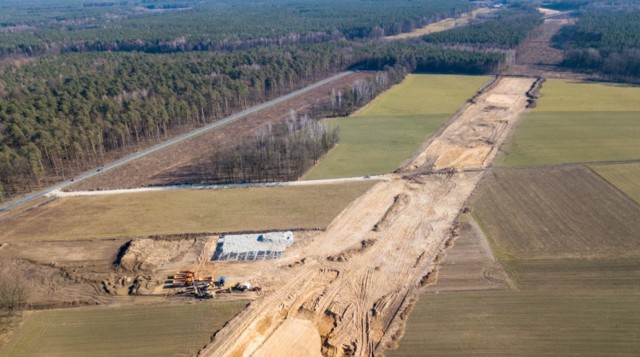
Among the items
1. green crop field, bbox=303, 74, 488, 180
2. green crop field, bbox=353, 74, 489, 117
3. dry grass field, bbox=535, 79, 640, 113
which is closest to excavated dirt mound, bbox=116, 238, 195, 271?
green crop field, bbox=303, 74, 488, 180

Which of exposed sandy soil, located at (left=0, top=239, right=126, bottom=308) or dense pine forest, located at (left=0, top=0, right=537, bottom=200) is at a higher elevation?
dense pine forest, located at (left=0, top=0, right=537, bottom=200)

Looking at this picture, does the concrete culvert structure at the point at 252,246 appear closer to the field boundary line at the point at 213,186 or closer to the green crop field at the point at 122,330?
the green crop field at the point at 122,330

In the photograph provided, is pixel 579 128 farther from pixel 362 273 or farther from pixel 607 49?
pixel 607 49

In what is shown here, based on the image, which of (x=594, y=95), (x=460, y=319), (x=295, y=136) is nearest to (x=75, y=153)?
(x=295, y=136)

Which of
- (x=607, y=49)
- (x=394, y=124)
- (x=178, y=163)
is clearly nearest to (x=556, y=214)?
(x=394, y=124)

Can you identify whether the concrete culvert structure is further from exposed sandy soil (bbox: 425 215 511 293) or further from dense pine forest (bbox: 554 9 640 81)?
dense pine forest (bbox: 554 9 640 81)

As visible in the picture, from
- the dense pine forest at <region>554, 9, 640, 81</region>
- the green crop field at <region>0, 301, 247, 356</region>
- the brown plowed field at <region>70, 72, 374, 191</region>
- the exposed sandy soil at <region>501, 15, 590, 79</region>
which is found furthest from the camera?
the exposed sandy soil at <region>501, 15, 590, 79</region>
